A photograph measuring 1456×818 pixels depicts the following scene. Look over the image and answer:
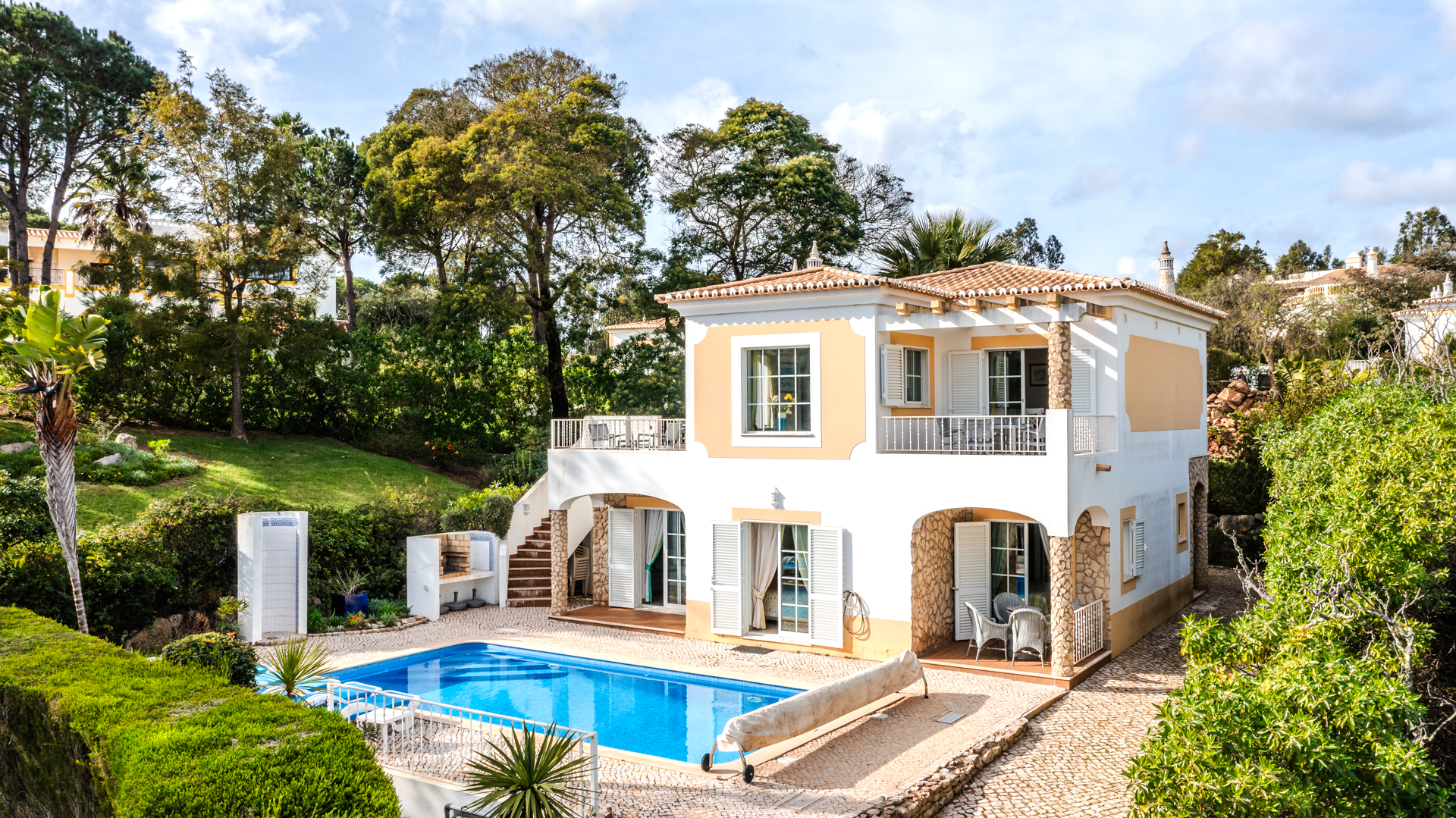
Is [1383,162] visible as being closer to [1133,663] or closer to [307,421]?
[1133,663]

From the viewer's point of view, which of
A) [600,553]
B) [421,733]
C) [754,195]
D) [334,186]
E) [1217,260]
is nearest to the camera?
[421,733]

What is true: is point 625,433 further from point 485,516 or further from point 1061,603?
point 1061,603

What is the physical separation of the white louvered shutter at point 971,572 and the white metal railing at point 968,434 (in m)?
1.68

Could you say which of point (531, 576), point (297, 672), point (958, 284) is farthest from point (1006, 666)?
point (531, 576)

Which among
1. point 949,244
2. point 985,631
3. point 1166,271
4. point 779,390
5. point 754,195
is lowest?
point 985,631

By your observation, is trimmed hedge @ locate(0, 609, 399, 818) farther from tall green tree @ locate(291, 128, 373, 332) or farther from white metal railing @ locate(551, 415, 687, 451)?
tall green tree @ locate(291, 128, 373, 332)

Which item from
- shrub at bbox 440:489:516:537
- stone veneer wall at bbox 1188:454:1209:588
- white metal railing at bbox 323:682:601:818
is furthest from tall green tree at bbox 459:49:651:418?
white metal railing at bbox 323:682:601:818

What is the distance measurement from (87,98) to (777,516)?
27.7 metres

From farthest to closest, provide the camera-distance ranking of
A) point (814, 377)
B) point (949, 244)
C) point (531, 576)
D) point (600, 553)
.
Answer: point (949, 244)
point (531, 576)
point (600, 553)
point (814, 377)

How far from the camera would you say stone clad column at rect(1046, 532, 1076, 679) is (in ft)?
47.1

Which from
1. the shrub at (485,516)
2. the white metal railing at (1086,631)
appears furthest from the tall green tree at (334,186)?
the white metal railing at (1086,631)

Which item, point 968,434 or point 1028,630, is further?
point 968,434

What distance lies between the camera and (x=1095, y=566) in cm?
1584

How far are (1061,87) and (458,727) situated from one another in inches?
590
